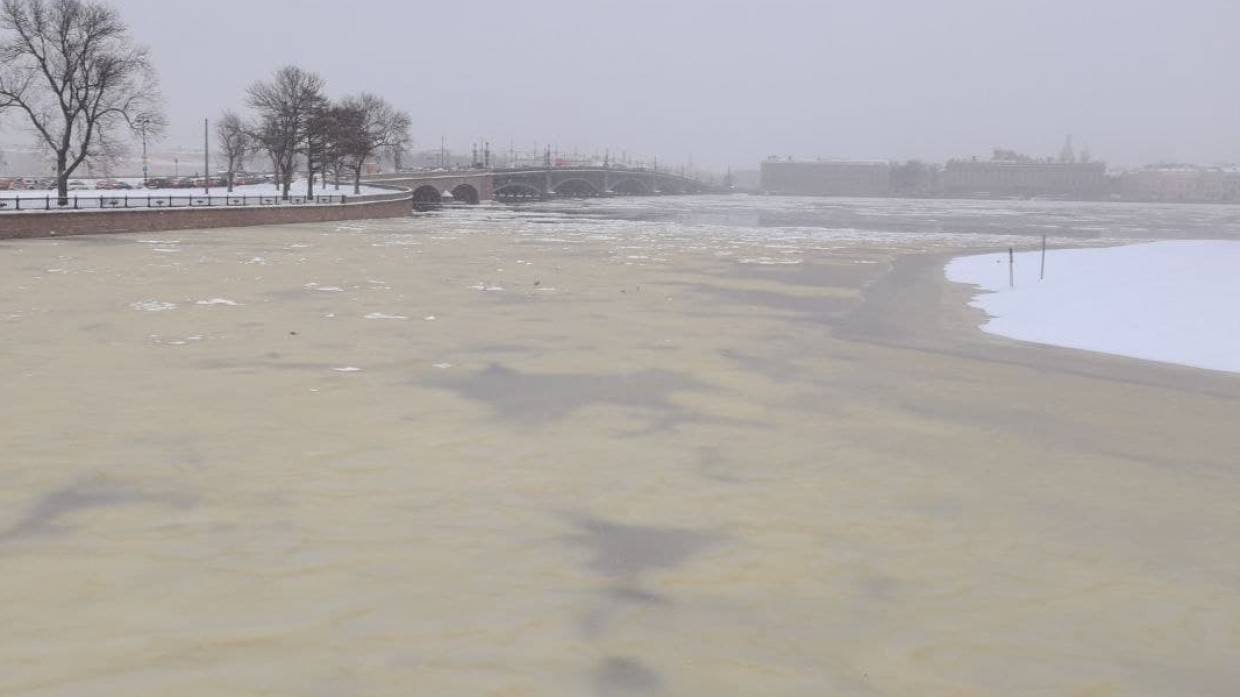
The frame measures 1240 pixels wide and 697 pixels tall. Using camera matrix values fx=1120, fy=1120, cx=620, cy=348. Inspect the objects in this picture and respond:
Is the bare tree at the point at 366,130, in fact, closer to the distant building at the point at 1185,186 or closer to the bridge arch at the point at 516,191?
the bridge arch at the point at 516,191

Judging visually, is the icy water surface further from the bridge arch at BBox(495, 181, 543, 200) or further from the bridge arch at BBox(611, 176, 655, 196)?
the bridge arch at BBox(611, 176, 655, 196)

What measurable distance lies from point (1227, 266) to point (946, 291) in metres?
6.13

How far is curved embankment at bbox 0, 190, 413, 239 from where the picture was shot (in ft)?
129

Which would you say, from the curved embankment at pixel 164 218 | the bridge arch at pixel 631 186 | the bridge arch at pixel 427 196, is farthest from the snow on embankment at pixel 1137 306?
the bridge arch at pixel 631 186

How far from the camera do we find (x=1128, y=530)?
877 centimetres

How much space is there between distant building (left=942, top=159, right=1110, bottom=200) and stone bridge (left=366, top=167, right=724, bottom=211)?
49250mm

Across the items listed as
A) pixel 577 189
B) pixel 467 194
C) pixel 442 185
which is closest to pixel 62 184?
pixel 442 185

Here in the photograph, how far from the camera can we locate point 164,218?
45844 mm

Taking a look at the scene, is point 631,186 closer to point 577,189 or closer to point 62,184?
point 577,189

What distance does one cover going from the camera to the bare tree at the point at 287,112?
222ft

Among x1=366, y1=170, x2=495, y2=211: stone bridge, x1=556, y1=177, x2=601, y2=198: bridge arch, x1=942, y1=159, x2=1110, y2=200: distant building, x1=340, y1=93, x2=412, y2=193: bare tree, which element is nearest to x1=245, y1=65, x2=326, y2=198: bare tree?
x1=340, y1=93, x2=412, y2=193: bare tree

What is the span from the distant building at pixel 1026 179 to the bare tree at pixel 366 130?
116 metres

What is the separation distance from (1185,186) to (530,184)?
360 ft

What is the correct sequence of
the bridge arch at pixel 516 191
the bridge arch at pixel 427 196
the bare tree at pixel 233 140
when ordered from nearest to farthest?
the bare tree at pixel 233 140, the bridge arch at pixel 427 196, the bridge arch at pixel 516 191
